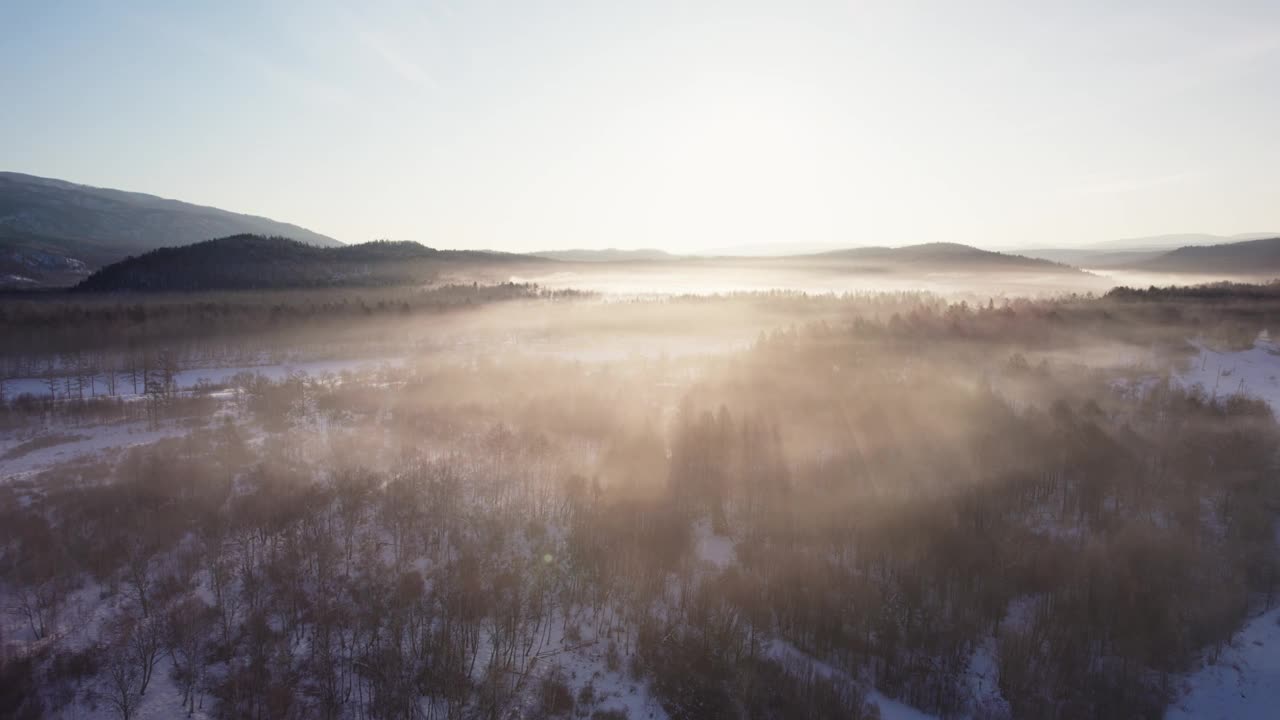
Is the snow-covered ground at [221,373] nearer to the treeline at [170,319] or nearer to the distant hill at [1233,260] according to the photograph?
the treeline at [170,319]

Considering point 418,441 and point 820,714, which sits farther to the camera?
point 418,441

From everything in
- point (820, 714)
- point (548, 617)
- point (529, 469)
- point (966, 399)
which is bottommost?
point (820, 714)

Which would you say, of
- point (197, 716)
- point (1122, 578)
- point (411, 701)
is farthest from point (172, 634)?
point (1122, 578)

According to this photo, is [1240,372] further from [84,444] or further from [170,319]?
[170,319]

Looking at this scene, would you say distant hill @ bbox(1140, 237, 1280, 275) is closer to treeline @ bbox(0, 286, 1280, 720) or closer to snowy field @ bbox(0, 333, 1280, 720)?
treeline @ bbox(0, 286, 1280, 720)

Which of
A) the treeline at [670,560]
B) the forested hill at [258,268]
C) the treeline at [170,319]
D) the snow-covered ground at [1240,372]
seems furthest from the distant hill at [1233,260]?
the forested hill at [258,268]

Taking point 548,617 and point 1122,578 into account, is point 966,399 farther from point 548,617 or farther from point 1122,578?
point 548,617
